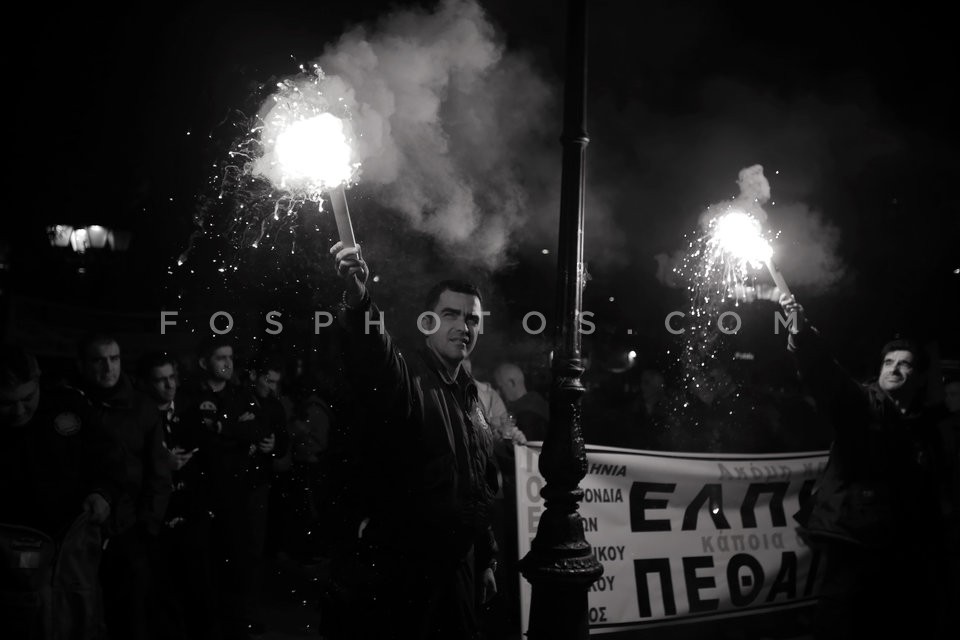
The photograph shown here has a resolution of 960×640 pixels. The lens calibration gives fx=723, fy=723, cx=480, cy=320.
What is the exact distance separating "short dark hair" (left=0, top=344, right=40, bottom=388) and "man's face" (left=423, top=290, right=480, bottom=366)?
2.11 m

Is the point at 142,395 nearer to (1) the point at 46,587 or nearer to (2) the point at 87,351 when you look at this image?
(2) the point at 87,351

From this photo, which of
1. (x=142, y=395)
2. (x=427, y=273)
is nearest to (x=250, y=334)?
(x=427, y=273)

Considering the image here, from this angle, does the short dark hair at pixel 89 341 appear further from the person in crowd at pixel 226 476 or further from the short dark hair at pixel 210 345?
the short dark hair at pixel 210 345

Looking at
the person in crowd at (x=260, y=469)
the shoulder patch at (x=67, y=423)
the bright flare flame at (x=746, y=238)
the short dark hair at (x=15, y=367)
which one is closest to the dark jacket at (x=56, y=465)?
the shoulder patch at (x=67, y=423)

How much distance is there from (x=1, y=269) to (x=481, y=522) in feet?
38.2

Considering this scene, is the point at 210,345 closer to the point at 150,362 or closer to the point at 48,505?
the point at 150,362

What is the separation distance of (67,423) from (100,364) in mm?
487

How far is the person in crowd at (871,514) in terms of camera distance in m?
4.50

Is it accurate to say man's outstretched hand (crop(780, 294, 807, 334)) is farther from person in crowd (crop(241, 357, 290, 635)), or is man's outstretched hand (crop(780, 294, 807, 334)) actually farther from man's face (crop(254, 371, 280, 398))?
man's face (crop(254, 371, 280, 398))

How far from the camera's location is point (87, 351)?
4.33m

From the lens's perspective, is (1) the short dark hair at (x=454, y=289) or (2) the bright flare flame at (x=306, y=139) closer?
(2) the bright flare flame at (x=306, y=139)

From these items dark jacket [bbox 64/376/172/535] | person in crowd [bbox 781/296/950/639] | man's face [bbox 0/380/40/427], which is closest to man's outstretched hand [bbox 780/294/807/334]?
person in crowd [bbox 781/296/950/639]

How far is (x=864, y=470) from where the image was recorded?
15.5 feet

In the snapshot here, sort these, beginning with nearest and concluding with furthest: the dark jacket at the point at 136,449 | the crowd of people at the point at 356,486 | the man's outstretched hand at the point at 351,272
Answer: the man's outstretched hand at the point at 351,272, the crowd of people at the point at 356,486, the dark jacket at the point at 136,449
